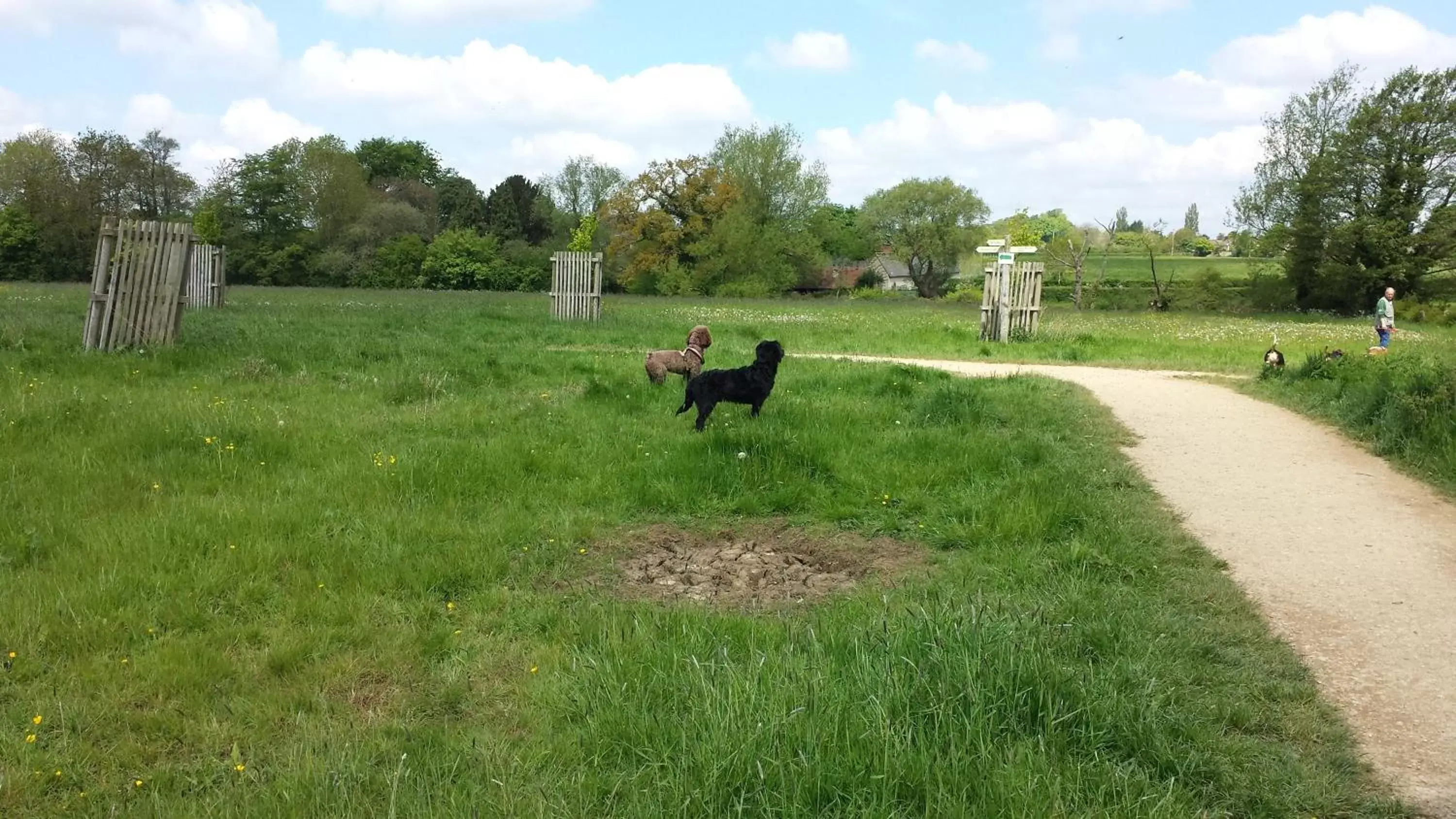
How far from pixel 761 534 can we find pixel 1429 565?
157 inches

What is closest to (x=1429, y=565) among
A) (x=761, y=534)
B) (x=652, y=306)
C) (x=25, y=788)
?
(x=761, y=534)

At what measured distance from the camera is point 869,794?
2684mm

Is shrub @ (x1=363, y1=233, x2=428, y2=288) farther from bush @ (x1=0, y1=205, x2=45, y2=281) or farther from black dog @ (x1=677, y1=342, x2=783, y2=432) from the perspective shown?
black dog @ (x1=677, y1=342, x2=783, y2=432)

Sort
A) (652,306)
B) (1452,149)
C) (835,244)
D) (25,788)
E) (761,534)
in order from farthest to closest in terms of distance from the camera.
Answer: (835,244) → (1452,149) → (652,306) → (761,534) → (25,788)

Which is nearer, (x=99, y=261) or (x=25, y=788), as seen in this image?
(x=25, y=788)

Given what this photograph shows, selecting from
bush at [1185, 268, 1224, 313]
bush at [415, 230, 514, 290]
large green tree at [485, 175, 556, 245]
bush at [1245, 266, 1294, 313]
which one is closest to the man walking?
bush at [1245, 266, 1294, 313]

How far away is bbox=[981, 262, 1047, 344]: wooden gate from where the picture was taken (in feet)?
65.0

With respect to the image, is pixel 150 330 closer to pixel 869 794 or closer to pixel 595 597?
pixel 595 597

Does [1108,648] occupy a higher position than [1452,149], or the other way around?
[1452,149]

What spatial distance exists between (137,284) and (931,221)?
68.4m

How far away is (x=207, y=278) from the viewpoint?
2605 centimetres

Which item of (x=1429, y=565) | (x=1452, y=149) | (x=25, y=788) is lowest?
(x=25, y=788)

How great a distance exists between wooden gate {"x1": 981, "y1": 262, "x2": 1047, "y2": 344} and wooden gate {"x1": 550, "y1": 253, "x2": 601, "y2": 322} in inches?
382

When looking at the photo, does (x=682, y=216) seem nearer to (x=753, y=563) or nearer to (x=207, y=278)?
(x=207, y=278)
